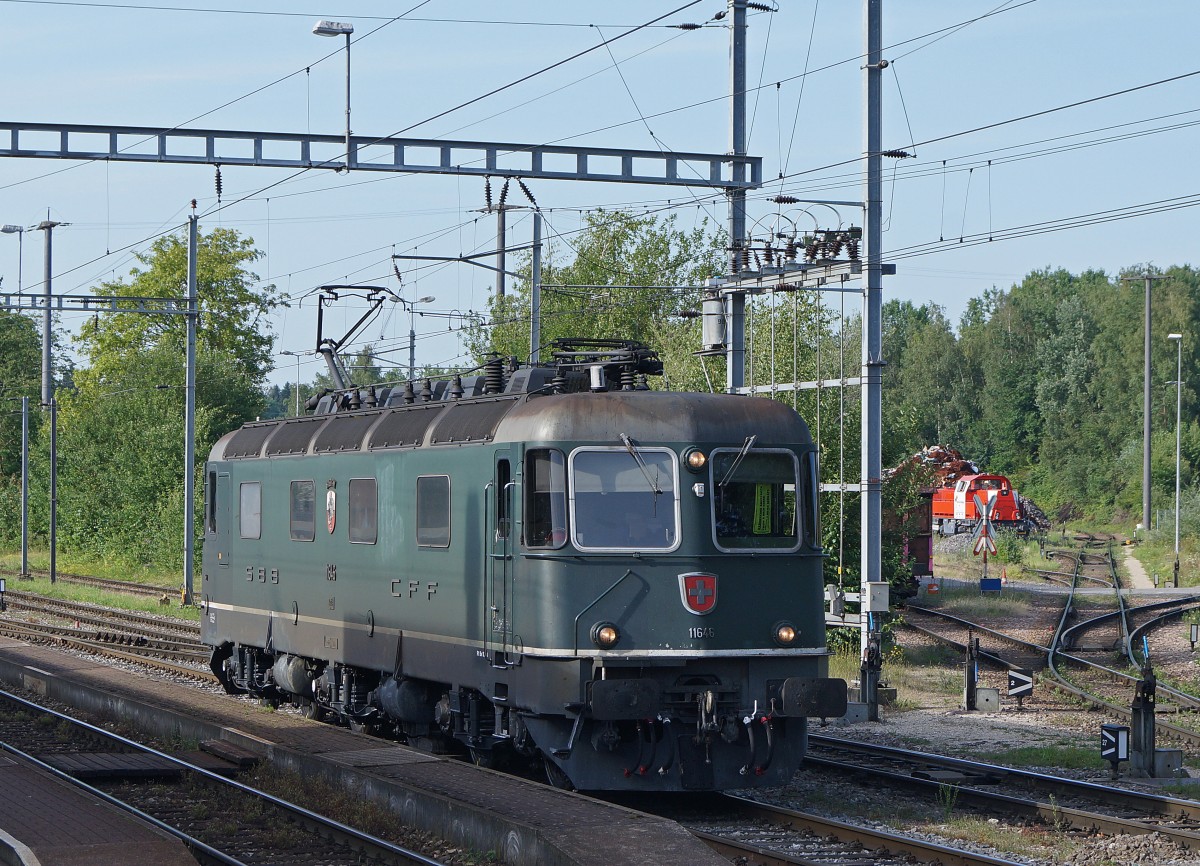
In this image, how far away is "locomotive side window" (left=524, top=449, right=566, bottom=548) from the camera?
12.3m

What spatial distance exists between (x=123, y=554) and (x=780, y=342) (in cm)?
2981

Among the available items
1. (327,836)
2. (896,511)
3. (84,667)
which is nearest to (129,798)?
(327,836)

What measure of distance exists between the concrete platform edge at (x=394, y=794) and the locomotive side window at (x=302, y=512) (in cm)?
231

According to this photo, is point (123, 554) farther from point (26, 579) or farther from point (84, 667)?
point (84, 667)

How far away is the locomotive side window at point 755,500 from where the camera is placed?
12.5m

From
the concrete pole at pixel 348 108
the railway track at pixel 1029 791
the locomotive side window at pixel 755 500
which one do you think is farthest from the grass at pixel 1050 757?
the concrete pole at pixel 348 108

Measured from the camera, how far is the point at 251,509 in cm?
1909

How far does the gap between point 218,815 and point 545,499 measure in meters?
3.74

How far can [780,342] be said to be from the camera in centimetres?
2683

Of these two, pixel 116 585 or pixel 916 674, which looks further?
pixel 116 585

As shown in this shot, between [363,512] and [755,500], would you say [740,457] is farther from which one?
[363,512]

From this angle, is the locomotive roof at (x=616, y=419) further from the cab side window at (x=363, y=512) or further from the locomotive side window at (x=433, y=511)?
the cab side window at (x=363, y=512)

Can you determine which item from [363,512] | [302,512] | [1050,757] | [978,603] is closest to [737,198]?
[302,512]

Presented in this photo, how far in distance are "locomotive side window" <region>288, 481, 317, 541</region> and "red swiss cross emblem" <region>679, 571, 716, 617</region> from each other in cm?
605
